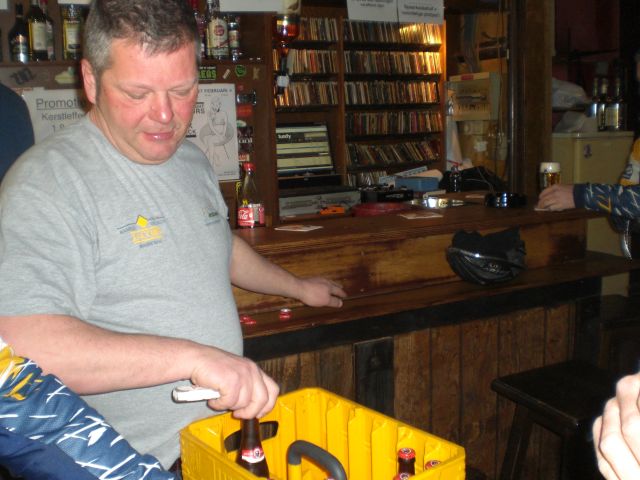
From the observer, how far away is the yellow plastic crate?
1.10m

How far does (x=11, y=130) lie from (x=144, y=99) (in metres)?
0.79

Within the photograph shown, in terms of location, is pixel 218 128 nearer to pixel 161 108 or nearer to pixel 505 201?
pixel 505 201

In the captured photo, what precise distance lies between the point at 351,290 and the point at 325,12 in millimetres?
4675

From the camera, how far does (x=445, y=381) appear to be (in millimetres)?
2594

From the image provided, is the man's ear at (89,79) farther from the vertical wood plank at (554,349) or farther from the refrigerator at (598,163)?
the refrigerator at (598,163)

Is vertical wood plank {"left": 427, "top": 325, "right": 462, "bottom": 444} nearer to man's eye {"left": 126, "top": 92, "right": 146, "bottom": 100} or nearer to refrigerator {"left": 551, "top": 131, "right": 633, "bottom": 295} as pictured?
man's eye {"left": 126, "top": 92, "right": 146, "bottom": 100}

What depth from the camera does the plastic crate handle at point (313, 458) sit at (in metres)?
1.08

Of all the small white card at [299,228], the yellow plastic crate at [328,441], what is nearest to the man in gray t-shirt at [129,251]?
the yellow plastic crate at [328,441]

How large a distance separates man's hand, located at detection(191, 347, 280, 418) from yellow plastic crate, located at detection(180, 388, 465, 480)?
8 centimetres

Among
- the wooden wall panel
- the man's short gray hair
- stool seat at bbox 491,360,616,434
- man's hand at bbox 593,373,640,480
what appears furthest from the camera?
the wooden wall panel

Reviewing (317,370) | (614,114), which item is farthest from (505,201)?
(614,114)

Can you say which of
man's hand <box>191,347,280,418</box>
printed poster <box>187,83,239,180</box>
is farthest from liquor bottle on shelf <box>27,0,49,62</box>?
man's hand <box>191,347,280,418</box>

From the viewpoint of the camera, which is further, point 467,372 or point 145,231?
point 467,372

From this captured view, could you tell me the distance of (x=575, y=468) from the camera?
2.48 metres
